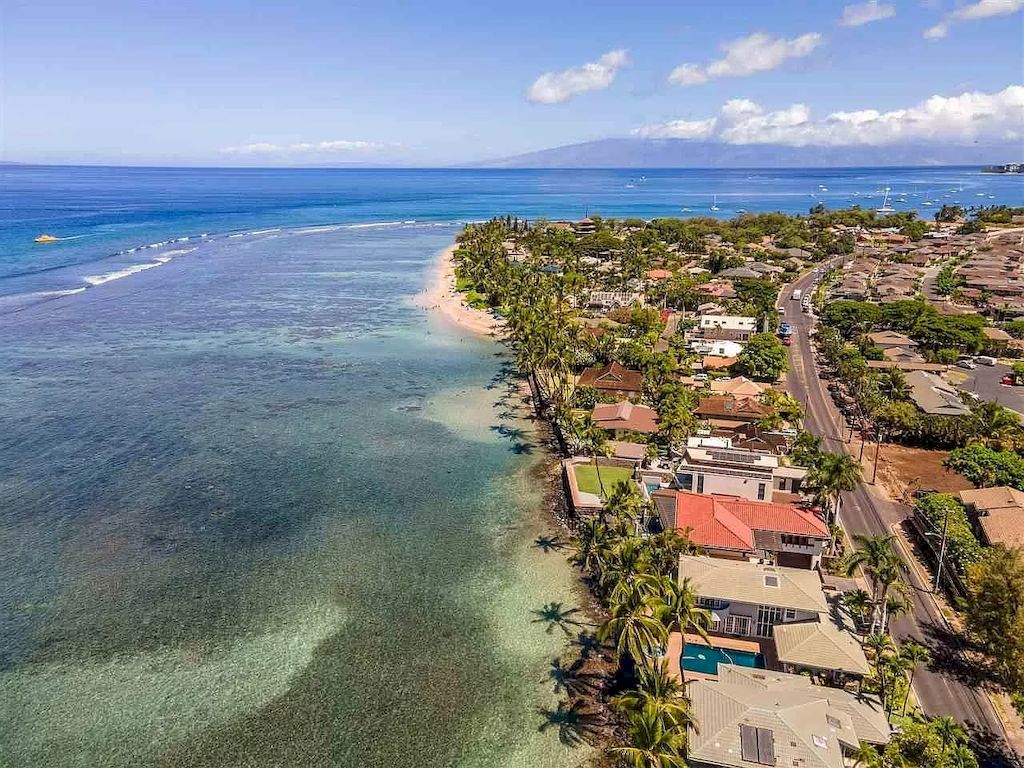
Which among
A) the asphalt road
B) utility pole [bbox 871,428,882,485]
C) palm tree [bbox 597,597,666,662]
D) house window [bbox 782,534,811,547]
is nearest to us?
palm tree [bbox 597,597,666,662]

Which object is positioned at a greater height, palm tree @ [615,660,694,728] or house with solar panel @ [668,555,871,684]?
palm tree @ [615,660,694,728]

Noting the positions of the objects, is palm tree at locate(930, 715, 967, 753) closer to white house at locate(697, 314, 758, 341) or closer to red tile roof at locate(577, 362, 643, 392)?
red tile roof at locate(577, 362, 643, 392)

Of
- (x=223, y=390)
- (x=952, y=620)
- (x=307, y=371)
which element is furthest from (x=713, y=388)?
(x=223, y=390)

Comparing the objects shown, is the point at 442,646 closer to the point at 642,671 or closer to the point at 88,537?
the point at 642,671

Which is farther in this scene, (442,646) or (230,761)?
(442,646)

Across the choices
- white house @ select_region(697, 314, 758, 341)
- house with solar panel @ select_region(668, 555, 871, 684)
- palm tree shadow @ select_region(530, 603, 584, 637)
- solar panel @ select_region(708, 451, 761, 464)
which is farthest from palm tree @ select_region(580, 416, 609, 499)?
white house @ select_region(697, 314, 758, 341)

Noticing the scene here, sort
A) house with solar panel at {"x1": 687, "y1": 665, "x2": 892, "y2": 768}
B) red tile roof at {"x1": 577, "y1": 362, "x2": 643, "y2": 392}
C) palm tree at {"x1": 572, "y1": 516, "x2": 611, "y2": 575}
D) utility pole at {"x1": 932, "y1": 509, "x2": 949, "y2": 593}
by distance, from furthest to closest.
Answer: red tile roof at {"x1": 577, "y1": 362, "x2": 643, "y2": 392} → utility pole at {"x1": 932, "y1": 509, "x2": 949, "y2": 593} → palm tree at {"x1": 572, "y1": 516, "x2": 611, "y2": 575} → house with solar panel at {"x1": 687, "y1": 665, "x2": 892, "y2": 768}

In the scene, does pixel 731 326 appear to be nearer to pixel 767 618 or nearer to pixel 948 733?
pixel 767 618
